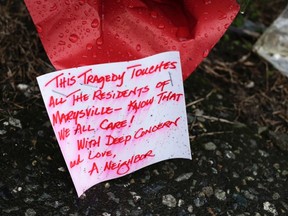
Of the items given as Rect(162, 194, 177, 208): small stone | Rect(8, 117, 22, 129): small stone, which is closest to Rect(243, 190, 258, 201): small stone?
Rect(162, 194, 177, 208): small stone

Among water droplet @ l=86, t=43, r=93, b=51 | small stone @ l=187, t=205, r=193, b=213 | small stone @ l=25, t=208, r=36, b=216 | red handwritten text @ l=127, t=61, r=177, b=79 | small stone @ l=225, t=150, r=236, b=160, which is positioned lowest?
small stone @ l=225, t=150, r=236, b=160

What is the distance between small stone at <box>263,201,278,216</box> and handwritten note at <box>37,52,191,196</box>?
1.03ft

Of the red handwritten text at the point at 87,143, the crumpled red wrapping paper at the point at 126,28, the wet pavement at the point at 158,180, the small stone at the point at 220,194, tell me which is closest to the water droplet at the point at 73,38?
the crumpled red wrapping paper at the point at 126,28

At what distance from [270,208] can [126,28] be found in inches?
25.9

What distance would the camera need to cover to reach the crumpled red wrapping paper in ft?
4.00

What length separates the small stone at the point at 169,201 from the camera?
138 centimetres

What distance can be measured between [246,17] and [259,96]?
20.9 inches

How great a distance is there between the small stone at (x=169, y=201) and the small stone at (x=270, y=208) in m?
0.27

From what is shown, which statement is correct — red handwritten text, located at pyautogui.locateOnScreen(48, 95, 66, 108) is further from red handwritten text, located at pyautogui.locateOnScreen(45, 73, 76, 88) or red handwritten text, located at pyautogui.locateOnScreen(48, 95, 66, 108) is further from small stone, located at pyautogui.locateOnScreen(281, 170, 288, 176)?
small stone, located at pyautogui.locateOnScreen(281, 170, 288, 176)

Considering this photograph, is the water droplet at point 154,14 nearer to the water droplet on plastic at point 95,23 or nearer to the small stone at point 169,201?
the water droplet on plastic at point 95,23

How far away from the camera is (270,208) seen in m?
1.46

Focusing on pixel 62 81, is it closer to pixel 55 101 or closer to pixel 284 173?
pixel 55 101

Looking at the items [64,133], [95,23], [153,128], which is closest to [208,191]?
[153,128]

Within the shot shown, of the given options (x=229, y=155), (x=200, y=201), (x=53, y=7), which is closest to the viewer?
(x=53, y=7)
